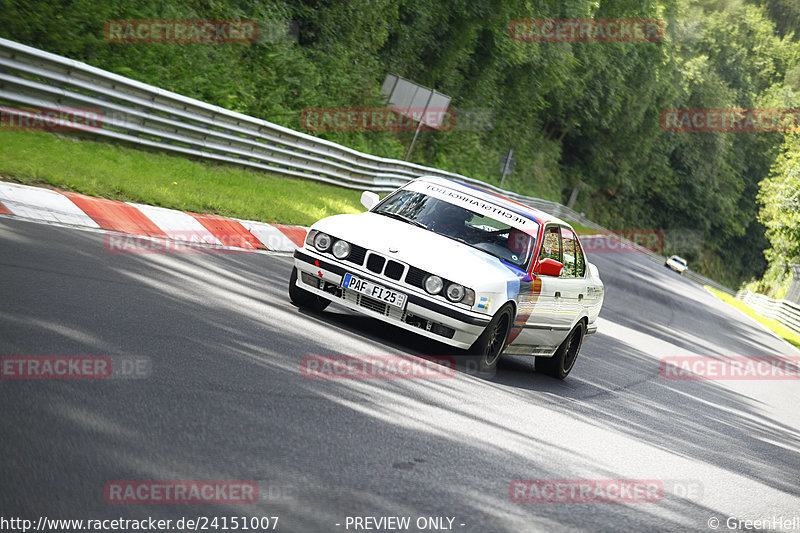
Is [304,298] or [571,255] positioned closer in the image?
[304,298]

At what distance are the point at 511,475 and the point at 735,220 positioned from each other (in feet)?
258

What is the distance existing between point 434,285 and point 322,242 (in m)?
1.13

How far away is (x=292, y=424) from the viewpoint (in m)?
5.05

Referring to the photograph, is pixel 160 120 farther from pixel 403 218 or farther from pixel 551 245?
pixel 551 245

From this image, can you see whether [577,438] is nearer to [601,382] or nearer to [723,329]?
[601,382]

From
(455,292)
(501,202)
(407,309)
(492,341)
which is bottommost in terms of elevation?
(492,341)

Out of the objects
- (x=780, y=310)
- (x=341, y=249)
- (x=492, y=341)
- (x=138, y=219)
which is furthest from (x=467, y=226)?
(x=780, y=310)

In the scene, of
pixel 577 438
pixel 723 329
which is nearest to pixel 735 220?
pixel 723 329

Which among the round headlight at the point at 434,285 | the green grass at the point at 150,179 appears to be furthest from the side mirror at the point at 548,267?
the green grass at the point at 150,179

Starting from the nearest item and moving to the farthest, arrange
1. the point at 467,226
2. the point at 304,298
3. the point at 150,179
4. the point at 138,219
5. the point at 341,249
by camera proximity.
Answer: the point at 341,249, the point at 304,298, the point at 467,226, the point at 138,219, the point at 150,179

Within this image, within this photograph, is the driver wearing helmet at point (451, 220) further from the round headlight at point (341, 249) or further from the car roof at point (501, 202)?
the round headlight at point (341, 249)

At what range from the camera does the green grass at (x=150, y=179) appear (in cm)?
1039

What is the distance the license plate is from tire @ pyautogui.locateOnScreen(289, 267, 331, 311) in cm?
66

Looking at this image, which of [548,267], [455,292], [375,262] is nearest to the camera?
[455,292]
